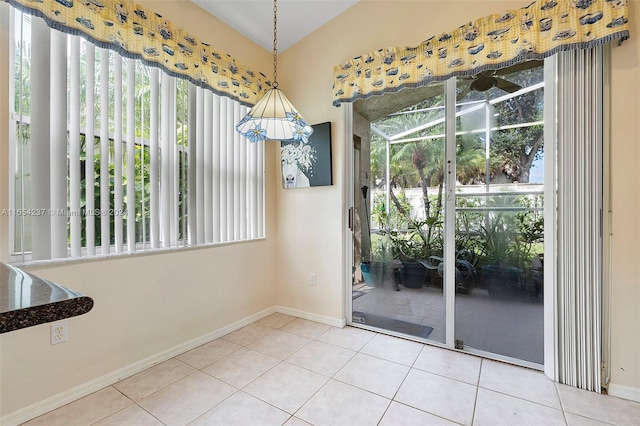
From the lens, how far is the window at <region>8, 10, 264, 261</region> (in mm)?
1578

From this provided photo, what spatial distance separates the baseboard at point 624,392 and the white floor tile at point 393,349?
3.60 feet

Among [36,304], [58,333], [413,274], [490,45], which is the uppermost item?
[490,45]

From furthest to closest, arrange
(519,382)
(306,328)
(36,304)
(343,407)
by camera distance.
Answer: (306,328)
(519,382)
(343,407)
(36,304)

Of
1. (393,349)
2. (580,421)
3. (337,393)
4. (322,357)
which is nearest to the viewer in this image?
(580,421)

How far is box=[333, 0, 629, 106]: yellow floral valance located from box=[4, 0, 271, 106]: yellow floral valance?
101 centimetres

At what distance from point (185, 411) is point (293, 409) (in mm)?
594

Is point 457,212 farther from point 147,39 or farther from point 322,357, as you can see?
point 147,39

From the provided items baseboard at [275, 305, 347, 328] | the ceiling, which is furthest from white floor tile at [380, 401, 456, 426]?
the ceiling

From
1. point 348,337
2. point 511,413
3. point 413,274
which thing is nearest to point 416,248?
point 413,274

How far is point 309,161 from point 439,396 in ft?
7.01

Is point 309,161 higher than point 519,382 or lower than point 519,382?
higher

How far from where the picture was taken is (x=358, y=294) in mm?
2771

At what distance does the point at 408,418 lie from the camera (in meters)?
1.53

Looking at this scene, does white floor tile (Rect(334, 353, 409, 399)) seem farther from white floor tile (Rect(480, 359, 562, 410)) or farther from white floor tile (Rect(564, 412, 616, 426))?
white floor tile (Rect(564, 412, 616, 426))
